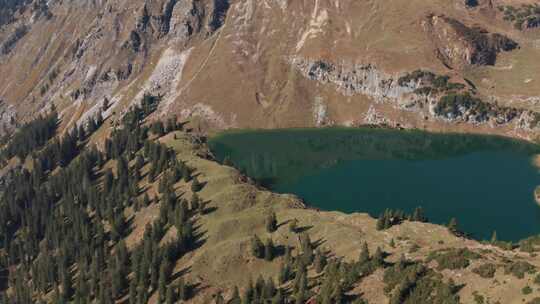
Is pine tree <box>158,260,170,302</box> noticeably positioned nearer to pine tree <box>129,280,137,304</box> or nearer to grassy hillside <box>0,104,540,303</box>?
grassy hillside <box>0,104,540,303</box>

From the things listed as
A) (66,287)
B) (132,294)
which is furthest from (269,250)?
(66,287)

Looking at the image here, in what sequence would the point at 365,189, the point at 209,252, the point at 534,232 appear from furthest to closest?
the point at 365,189 < the point at 534,232 < the point at 209,252

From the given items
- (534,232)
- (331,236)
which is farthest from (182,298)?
(534,232)

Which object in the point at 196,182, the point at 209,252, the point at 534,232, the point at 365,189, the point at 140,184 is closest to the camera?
the point at 209,252

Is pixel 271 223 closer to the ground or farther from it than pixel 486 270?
closer to the ground

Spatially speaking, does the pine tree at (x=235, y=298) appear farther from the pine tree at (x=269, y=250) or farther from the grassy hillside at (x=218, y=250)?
the pine tree at (x=269, y=250)

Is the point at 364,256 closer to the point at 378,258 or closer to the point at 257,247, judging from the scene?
the point at 378,258

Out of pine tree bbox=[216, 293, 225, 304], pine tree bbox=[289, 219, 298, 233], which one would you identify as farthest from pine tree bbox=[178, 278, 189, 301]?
pine tree bbox=[289, 219, 298, 233]

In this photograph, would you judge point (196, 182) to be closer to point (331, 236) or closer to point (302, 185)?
point (302, 185)

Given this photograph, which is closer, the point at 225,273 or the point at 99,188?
the point at 225,273

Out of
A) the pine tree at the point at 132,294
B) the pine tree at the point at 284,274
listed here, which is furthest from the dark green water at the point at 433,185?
the pine tree at the point at 132,294

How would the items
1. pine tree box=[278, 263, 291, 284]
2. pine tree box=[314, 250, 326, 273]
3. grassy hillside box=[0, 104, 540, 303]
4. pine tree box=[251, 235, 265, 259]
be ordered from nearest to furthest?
grassy hillside box=[0, 104, 540, 303] → pine tree box=[314, 250, 326, 273] → pine tree box=[278, 263, 291, 284] → pine tree box=[251, 235, 265, 259]
